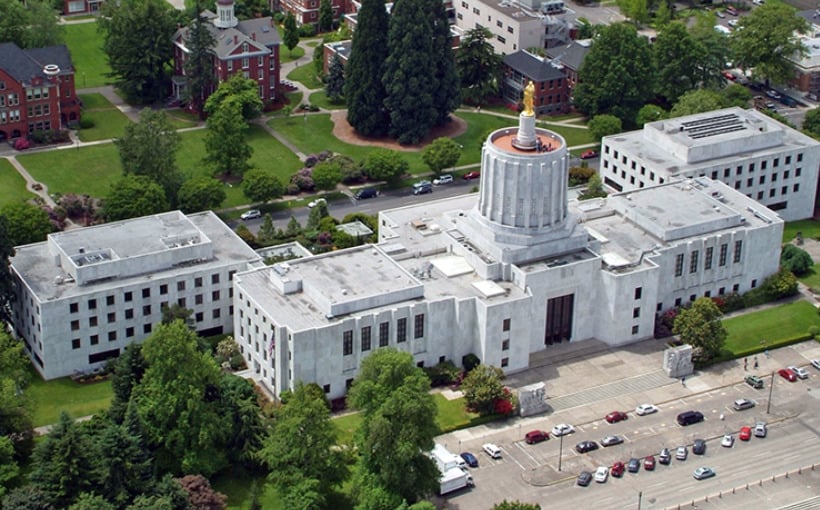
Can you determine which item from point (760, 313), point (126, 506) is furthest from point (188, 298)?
point (760, 313)

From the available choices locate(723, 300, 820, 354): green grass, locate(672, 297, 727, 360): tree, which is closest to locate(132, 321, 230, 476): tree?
locate(672, 297, 727, 360): tree

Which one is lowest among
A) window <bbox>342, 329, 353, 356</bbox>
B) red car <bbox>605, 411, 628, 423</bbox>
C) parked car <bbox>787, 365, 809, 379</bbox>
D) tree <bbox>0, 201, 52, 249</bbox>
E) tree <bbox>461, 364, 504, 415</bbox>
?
red car <bbox>605, 411, 628, 423</bbox>

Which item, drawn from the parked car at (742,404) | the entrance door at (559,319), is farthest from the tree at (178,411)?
the parked car at (742,404)

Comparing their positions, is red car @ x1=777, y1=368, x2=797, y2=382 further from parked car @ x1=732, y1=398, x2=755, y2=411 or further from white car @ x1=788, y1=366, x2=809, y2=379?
parked car @ x1=732, y1=398, x2=755, y2=411

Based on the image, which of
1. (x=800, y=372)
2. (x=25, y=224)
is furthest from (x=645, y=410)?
(x=25, y=224)

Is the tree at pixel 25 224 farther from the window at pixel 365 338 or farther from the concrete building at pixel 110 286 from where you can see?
the window at pixel 365 338
